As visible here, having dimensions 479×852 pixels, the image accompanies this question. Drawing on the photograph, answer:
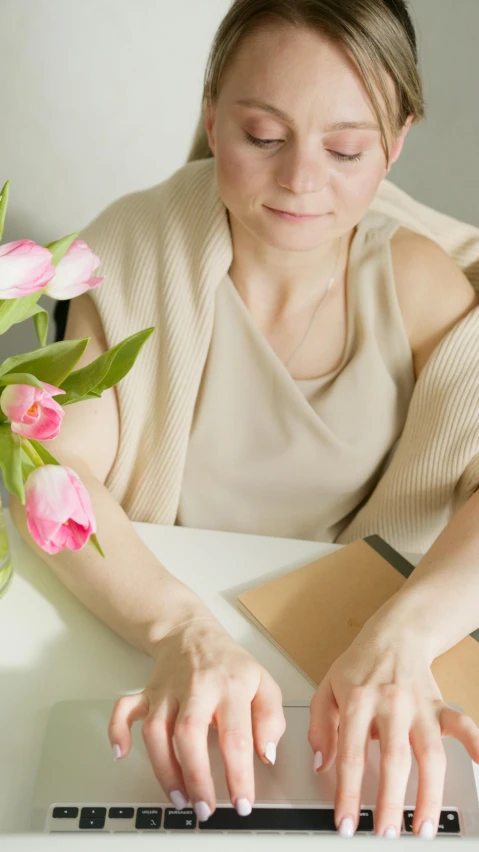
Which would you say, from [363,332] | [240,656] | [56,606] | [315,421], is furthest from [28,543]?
[363,332]

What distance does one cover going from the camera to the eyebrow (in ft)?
2.60

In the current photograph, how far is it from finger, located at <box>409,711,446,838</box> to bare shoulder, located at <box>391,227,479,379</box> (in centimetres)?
53

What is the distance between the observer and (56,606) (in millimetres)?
769

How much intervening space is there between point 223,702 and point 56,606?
0.23 metres

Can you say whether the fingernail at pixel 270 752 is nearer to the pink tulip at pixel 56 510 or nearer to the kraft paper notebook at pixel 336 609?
the kraft paper notebook at pixel 336 609

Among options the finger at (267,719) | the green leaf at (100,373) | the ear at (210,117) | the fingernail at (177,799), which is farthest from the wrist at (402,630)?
the ear at (210,117)

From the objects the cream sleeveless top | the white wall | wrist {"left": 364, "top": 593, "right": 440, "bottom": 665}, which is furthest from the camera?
the white wall

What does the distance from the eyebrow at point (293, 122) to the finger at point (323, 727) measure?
0.54m

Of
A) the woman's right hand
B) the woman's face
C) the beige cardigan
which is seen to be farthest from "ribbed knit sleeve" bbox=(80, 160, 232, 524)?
the woman's right hand

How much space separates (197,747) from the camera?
1.92ft

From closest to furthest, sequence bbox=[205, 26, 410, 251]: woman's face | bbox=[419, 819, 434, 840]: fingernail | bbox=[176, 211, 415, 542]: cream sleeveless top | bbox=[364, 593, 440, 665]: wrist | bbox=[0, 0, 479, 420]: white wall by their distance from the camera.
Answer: bbox=[419, 819, 434, 840]: fingernail < bbox=[364, 593, 440, 665]: wrist < bbox=[205, 26, 410, 251]: woman's face < bbox=[176, 211, 415, 542]: cream sleeveless top < bbox=[0, 0, 479, 420]: white wall

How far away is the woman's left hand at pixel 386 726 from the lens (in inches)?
22.3

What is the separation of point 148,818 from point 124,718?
7 centimetres

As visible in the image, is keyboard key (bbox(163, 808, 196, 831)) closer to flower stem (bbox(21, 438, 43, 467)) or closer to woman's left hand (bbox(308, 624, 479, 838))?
woman's left hand (bbox(308, 624, 479, 838))
